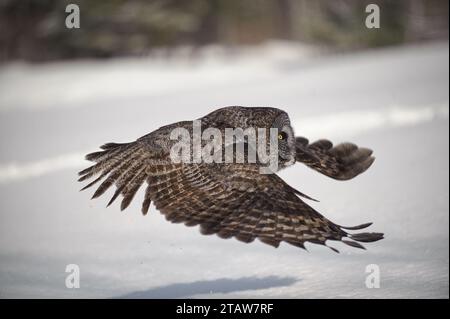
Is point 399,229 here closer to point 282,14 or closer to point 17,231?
point 17,231

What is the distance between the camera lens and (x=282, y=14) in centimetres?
2931

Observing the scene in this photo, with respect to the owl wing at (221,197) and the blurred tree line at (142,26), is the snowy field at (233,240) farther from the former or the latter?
the blurred tree line at (142,26)

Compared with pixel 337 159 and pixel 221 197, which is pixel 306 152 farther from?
pixel 221 197

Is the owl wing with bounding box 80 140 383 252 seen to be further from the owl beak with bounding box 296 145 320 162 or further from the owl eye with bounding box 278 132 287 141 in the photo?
the owl beak with bounding box 296 145 320 162

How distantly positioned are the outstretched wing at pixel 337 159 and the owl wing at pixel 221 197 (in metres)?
1.04

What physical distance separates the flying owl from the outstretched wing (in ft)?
0.40

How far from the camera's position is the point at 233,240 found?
5215 millimetres

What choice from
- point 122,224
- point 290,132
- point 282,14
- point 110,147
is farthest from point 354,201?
point 282,14

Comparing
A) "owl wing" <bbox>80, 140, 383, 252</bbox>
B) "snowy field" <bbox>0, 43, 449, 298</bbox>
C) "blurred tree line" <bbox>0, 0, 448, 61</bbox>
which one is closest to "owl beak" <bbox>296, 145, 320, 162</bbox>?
"snowy field" <bbox>0, 43, 449, 298</bbox>

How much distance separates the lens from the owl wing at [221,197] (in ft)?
12.5

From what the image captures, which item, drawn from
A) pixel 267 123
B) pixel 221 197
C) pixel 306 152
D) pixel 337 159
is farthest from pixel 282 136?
pixel 221 197

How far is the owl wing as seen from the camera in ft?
12.5

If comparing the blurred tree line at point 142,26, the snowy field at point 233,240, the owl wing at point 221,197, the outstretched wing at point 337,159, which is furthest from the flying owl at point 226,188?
the blurred tree line at point 142,26

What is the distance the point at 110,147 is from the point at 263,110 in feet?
3.75
